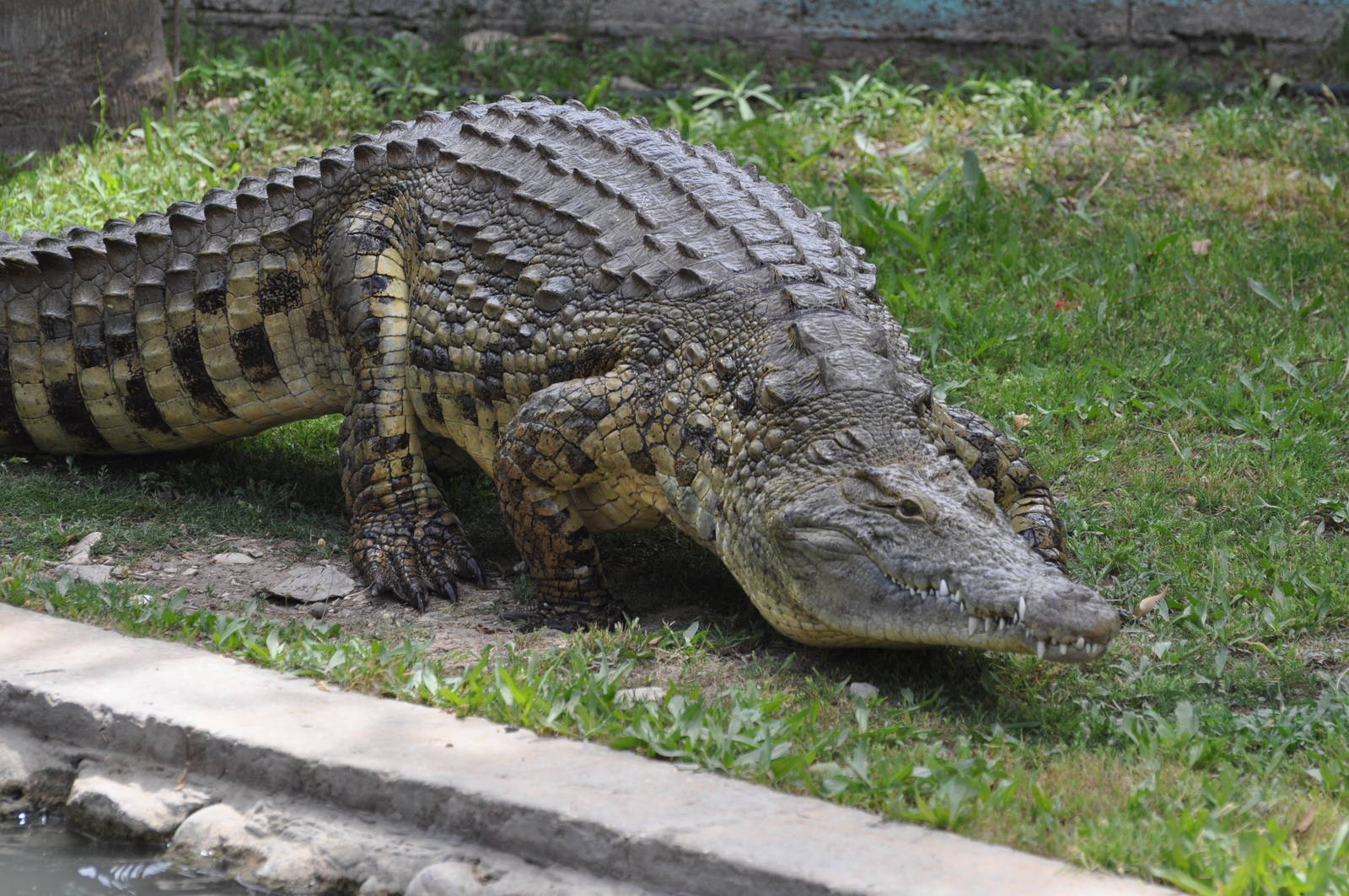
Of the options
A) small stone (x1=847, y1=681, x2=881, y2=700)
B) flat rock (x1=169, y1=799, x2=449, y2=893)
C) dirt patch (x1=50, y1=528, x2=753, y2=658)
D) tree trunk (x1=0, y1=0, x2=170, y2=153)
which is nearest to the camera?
flat rock (x1=169, y1=799, x2=449, y2=893)

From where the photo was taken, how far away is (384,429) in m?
4.89

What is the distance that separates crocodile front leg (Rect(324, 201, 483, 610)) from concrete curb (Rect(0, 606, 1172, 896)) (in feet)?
3.45

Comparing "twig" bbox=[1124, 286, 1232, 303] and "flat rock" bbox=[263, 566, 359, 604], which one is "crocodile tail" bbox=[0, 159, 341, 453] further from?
"twig" bbox=[1124, 286, 1232, 303]

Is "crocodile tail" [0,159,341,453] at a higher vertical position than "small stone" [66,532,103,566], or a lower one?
higher

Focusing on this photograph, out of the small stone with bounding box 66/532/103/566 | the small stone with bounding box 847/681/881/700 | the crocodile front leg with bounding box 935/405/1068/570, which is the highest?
the crocodile front leg with bounding box 935/405/1068/570

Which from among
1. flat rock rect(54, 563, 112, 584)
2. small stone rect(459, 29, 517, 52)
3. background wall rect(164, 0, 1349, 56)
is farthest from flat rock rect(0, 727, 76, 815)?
background wall rect(164, 0, 1349, 56)

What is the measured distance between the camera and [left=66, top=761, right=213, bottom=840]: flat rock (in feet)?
11.1

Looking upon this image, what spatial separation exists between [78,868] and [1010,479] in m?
2.79

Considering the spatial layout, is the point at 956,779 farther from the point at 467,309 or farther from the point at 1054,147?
the point at 1054,147

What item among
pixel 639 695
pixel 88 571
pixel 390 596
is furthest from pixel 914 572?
pixel 88 571

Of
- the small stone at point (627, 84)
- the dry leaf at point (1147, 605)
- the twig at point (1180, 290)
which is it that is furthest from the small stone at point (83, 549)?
the small stone at point (627, 84)

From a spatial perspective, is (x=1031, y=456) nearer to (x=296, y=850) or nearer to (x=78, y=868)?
(x=296, y=850)

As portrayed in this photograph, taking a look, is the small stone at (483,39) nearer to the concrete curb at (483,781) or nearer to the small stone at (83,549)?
the small stone at (83,549)

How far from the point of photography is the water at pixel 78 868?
3.28m
